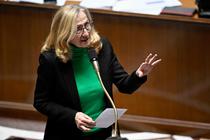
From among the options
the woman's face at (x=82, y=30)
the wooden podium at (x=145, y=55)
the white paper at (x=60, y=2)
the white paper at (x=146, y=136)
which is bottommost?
the white paper at (x=146, y=136)

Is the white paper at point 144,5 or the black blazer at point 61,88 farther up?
the white paper at point 144,5

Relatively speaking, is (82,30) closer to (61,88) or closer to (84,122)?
(61,88)

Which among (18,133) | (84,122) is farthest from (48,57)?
(18,133)

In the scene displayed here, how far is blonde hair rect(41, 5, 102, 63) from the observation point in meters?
1.83

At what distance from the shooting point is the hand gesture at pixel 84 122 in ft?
5.66

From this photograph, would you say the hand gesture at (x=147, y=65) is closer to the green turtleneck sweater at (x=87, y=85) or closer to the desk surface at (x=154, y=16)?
the green turtleneck sweater at (x=87, y=85)

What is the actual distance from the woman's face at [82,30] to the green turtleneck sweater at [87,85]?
63 mm

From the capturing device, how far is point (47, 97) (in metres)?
1.91

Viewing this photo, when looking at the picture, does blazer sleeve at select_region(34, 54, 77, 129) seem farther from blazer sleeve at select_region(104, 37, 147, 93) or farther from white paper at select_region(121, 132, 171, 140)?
white paper at select_region(121, 132, 171, 140)

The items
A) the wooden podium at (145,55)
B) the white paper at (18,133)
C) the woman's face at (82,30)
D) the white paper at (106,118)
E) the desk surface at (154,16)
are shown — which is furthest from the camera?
the white paper at (18,133)

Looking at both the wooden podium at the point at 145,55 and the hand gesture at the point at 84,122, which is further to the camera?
the wooden podium at the point at 145,55

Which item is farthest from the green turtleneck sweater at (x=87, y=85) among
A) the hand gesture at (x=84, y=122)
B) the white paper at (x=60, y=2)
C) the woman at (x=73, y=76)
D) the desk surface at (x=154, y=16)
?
the white paper at (x=60, y=2)

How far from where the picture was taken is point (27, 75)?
2945 millimetres

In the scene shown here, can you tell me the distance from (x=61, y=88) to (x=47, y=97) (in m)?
0.07
